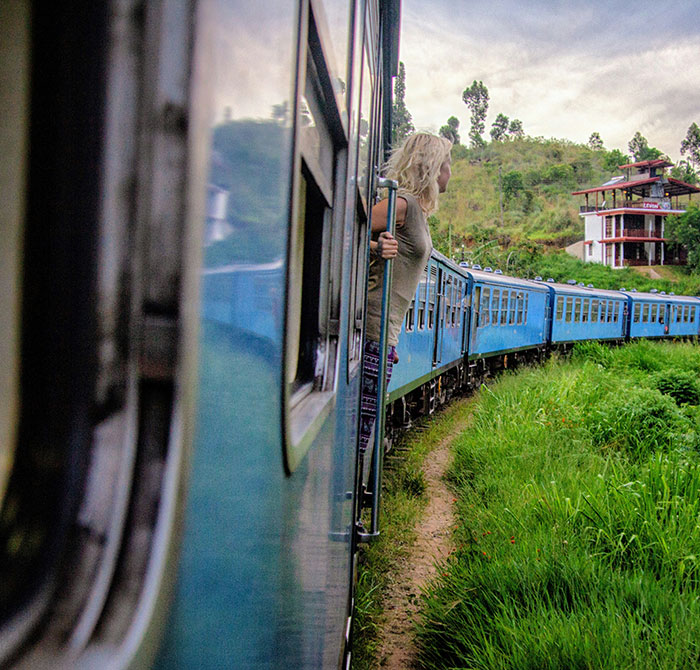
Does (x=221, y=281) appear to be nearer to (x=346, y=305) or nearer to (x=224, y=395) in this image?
(x=224, y=395)

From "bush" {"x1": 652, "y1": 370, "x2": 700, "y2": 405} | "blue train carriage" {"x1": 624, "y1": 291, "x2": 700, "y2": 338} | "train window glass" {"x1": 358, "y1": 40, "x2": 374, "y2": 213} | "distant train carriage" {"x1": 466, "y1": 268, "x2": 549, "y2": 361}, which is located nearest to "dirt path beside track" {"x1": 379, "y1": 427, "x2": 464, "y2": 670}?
"train window glass" {"x1": 358, "y1": 40, "x2": 374, "y2": 213}

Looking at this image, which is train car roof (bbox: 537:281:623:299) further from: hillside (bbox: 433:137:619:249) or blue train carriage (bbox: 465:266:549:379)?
hillside (bbox: 433:137:619:249)

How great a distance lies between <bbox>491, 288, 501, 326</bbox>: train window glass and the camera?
14.3m

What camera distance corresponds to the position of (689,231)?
57844mm

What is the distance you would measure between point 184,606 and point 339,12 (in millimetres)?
1108

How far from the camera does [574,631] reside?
2.86 meters

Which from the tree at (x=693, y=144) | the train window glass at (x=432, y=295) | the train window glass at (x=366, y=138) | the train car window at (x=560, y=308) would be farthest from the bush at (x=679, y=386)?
the tree at (x=693, y=144)

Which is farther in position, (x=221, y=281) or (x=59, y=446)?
(x=221, y=281)

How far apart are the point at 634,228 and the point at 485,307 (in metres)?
52.6

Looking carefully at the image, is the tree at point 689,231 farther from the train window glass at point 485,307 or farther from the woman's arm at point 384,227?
the woman's arm at point 384,227

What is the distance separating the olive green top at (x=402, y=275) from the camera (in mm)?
3033

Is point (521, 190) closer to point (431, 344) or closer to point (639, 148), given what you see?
point (639, 148)

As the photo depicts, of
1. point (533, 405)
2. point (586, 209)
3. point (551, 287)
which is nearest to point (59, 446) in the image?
point (533, 405)

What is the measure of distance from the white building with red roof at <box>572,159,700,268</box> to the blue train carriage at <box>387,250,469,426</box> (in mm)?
52767
